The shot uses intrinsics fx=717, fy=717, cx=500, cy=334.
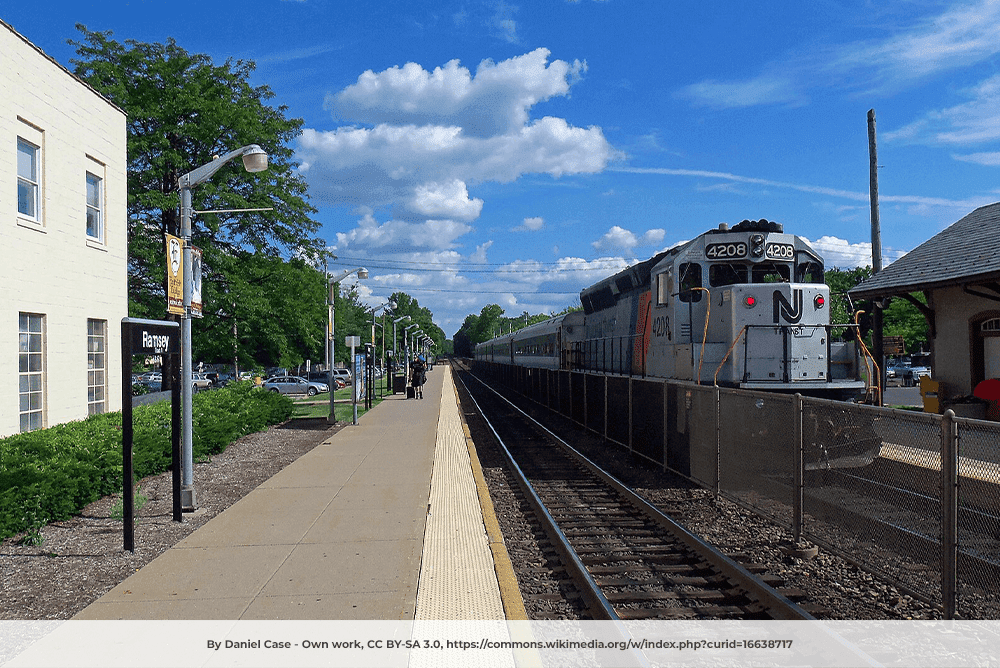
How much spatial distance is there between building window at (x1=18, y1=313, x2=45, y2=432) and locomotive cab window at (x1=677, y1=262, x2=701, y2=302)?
11.8 meters

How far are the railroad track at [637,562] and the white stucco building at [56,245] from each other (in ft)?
29.4

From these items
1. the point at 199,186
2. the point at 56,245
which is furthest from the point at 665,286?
the point at 199,186

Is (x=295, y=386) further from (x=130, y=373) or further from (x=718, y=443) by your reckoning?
(x=718, y=443)

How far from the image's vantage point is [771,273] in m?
13.3

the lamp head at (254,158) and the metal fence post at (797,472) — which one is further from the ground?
the lamp head at (254,158)

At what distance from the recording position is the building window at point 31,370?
12633 millimetres

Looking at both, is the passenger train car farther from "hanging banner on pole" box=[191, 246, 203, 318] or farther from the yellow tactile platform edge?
"hanging banner on pole" box=[191, 246, 203, 318]

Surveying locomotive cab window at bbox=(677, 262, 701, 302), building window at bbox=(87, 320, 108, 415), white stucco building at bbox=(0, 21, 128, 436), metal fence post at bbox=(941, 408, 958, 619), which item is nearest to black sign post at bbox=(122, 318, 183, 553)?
white stucco building at bbox=(0, 21, 128, 436)

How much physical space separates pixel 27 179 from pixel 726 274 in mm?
12783

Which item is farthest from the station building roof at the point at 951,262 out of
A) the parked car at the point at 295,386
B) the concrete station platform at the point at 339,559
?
the parked car at the point at 295,386

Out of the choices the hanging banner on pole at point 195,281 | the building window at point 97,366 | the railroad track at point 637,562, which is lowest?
the railroad track at point 637,562

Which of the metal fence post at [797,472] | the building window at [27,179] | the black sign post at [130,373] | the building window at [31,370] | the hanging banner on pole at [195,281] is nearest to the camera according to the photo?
the metal fence post at [797,472]

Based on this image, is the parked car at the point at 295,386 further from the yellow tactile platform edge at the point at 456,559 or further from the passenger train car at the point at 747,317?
the yellow tactile platform edge at the point at 456,559

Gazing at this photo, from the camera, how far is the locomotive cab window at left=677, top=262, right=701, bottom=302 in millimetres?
13328
